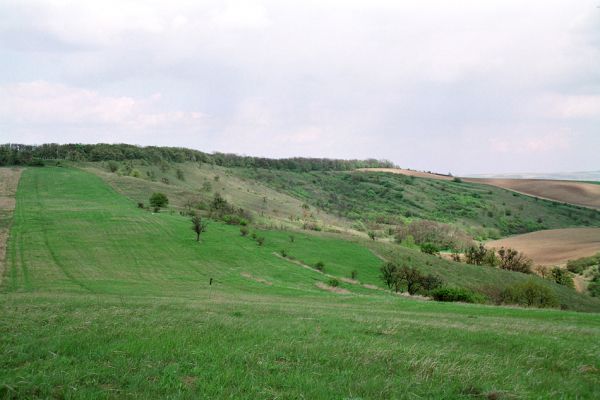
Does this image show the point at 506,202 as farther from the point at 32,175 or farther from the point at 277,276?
the point at 32,175

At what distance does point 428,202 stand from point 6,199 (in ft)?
420

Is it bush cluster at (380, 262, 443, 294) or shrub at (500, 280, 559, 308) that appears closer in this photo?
shrub at (500, 280, 559, 308)

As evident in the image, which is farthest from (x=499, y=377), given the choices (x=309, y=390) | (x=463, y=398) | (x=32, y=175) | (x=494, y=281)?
(x=32, y=175)

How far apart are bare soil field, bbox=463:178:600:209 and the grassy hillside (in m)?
4.60

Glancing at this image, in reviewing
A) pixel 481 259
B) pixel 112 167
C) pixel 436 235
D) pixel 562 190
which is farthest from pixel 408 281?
pixel 112 167

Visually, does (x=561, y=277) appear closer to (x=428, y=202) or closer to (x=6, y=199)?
(x=6, y=199)

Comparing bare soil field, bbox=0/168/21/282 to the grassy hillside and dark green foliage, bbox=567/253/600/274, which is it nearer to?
dark green foliage, bbox=567/253/600/274

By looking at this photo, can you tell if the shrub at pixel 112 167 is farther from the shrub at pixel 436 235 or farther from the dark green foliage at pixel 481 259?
the dark green foliage at pixel 481 259

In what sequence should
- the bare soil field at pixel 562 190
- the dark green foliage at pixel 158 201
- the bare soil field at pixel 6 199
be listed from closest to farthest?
1. the bare soil field at pixel 6 199
2. the dark green foliage at pixel 158 201
3. the bare soil field at pixel 562 190

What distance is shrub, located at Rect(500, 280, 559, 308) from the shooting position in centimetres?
4450

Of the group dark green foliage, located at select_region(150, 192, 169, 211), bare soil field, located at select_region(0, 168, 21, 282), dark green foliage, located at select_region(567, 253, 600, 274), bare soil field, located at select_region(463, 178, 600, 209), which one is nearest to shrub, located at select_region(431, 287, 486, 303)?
bare soil field, located at select_region(0, 168, 21, 282)

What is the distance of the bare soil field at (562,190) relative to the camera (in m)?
111

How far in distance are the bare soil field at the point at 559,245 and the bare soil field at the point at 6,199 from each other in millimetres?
76847

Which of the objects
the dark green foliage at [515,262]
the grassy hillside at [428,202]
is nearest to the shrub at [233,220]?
the dark green foliage at [515,262]
